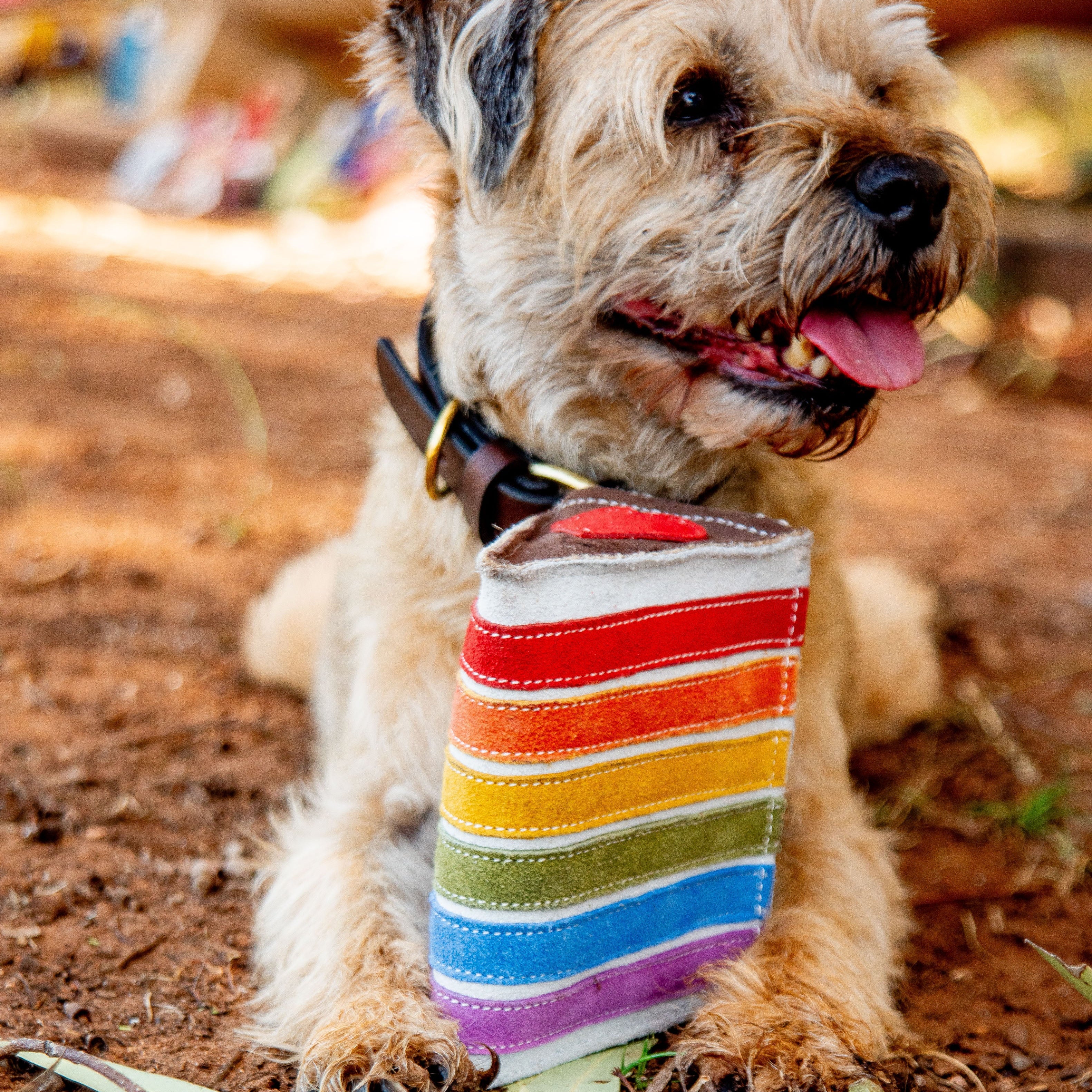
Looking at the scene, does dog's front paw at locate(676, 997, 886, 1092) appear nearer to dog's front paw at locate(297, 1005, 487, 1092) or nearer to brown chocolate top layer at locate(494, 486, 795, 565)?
dog's front paw at locate(297, 1005, 487, 1092)

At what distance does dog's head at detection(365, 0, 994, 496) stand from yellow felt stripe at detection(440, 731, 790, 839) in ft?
1.91

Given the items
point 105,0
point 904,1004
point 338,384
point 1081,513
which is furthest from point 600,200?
point 105,0

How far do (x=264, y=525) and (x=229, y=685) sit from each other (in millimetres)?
1115

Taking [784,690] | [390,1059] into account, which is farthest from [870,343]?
[390,1059]

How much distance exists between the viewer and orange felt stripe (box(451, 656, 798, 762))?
1.69 meters

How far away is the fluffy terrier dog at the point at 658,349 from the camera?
1934 millimetres

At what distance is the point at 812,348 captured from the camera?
2.08m

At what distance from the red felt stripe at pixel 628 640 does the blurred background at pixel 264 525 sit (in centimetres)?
76

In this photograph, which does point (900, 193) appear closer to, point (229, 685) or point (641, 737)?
point (641, 737)

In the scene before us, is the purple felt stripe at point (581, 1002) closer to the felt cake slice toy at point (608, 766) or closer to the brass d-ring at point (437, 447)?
the felt cake slice toy at point (608, 766)

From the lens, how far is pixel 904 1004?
2176 mm

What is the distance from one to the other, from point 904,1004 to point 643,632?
991 millimetres

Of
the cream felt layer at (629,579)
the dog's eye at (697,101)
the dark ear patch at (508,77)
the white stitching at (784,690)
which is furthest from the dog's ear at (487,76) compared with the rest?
the white stitching at (784,690)

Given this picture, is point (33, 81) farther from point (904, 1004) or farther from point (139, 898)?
point (904, 1004)
